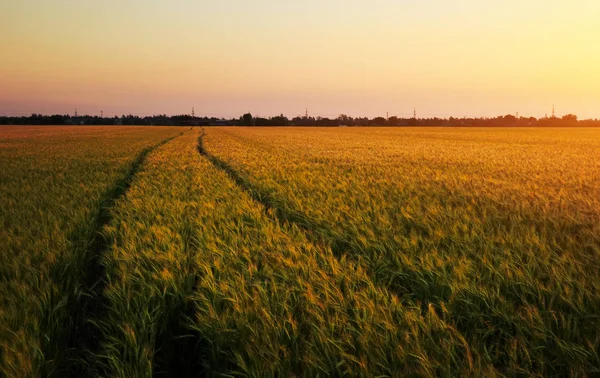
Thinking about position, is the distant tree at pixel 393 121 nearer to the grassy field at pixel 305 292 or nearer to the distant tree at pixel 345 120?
the distant tree at pixel 345 120

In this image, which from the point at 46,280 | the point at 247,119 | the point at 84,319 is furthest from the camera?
the point at 247,119

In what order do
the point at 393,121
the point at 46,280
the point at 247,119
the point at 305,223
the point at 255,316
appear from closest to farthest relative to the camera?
1. the point at 255,316
2. the point at 46,280
3. the point at 305,223
4. the point at 393,121
5. the point at 247,119

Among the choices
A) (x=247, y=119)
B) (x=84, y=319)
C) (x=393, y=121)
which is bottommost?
(x=84, y=319)

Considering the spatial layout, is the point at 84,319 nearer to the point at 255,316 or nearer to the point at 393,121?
the point at 255,316

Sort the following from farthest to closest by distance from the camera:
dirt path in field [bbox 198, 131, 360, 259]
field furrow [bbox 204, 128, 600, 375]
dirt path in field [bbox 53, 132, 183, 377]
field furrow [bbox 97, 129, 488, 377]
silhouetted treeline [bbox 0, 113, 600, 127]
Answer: silhouetted treeline [bbox 0, 113, 600, 127] < dirt path in field [bbox 198, 131, 360, 259] < dirt path in field [bbox 53, 132, 183, 377] < field furrow [bbox 204, 128, 600, 375] < field furrow [bbox 97, 129, 488, 377]

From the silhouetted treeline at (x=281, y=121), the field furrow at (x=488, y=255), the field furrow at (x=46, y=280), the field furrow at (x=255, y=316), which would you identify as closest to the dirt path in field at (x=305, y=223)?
the field furrow at (x=488, y=255)

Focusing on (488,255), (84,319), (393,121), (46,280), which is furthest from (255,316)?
(393,121)

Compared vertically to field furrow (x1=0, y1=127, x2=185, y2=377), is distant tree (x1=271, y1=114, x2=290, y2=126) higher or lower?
higher

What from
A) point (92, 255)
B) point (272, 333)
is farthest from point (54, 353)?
point (92, 255)

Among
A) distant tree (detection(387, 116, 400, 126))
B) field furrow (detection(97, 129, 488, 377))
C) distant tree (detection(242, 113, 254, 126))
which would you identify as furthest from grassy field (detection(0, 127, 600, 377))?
distant tree (detection(242, 113, 254, 126))

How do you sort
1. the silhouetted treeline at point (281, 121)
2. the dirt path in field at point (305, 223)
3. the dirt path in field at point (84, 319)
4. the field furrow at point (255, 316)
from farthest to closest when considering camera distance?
1. the silhouetted treeline at point (281, 121)
2. the dirt path in field at point (305, 223)
3. the dirt path in field at point (84, 319)
4. the field furrow at point (255, 316)

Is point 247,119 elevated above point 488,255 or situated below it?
above

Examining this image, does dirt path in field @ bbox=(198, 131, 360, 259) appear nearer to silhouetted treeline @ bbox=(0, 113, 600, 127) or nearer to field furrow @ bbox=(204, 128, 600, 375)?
field furrow @ bbox=(204, 128, 600, 375)

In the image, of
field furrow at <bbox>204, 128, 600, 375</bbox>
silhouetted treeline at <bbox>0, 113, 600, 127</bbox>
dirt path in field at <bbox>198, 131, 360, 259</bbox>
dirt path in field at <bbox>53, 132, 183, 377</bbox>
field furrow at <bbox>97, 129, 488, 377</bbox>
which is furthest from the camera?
silhouetted treeline at <bbox>0, 113, 600, 127</bbox>
